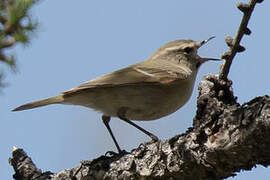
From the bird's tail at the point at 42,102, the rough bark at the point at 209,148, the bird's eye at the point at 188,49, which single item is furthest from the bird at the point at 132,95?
the rough bark at the point at 209,148

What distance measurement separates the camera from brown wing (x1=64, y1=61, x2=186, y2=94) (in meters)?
4.74

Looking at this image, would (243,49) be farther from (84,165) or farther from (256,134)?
(84,165)

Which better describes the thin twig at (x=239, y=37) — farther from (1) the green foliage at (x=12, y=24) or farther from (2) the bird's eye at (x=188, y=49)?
(2) the bird's eye at (x=188, y=49)

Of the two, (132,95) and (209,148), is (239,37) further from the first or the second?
(132,95)

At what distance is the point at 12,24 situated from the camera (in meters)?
2.60

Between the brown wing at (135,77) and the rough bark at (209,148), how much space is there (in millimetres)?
1067

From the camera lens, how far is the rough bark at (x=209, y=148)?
260 centimetres

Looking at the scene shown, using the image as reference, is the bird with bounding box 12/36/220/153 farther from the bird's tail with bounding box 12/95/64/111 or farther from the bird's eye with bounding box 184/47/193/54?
the bird's eye with bounding box 184/47/193/54

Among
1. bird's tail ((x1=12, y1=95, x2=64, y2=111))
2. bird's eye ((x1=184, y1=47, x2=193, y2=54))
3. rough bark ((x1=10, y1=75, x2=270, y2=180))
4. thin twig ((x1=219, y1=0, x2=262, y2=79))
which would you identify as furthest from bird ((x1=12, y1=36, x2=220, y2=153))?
thin twig ((x1=219, y1=0, x2=262, y2=79))

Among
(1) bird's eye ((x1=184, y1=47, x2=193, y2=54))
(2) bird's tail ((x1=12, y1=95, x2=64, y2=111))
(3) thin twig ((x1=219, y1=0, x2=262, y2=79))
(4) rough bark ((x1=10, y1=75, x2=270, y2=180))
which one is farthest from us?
(1) bird's eye ((x1=184, y1=47, x2=193, y2=54))

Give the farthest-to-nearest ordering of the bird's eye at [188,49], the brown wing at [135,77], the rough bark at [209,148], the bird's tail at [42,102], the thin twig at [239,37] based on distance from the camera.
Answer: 1. the bird's eye at [188,49]
2. the brown wing at [135,77]
3. the bird's tail at [42,102]
4. the rough bark at [209,148]
5. the thin twig at [239,37]

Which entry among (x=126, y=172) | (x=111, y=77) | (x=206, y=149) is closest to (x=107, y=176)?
(x=126, y=172)

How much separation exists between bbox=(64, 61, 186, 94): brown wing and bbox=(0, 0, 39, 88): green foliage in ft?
6.79

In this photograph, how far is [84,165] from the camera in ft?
12.8
